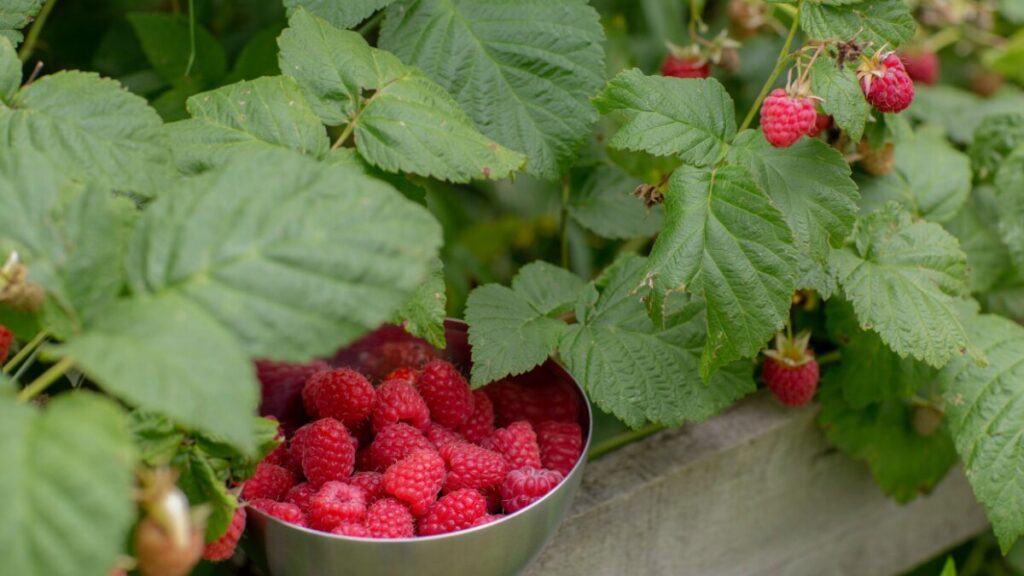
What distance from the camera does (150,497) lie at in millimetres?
592

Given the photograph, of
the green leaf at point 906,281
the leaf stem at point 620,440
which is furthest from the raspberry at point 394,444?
the green leaf at point 906,281

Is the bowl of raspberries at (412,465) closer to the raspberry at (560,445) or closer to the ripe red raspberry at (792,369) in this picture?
the raspberry at (560,445)

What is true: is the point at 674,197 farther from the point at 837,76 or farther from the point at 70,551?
the point at 70,551

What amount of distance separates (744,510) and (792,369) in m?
0.25

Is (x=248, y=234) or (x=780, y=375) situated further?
(x=780, y=375)

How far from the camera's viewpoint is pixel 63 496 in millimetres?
525

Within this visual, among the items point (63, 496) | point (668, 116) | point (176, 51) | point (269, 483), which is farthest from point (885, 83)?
point (176, 51)

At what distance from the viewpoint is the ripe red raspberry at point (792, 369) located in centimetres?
115

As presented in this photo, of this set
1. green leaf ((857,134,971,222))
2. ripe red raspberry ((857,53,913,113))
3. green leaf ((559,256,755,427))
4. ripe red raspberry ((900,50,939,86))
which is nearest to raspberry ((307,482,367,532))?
green leaf ((559,256,755,427))

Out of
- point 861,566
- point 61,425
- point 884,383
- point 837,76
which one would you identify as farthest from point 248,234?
point 861,566

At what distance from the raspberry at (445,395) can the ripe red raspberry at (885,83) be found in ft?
1.53

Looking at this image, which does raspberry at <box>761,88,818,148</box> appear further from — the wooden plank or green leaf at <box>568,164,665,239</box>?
the wooden plank

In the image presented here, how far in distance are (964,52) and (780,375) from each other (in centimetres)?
107

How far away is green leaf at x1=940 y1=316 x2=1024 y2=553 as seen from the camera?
3.47 feet
